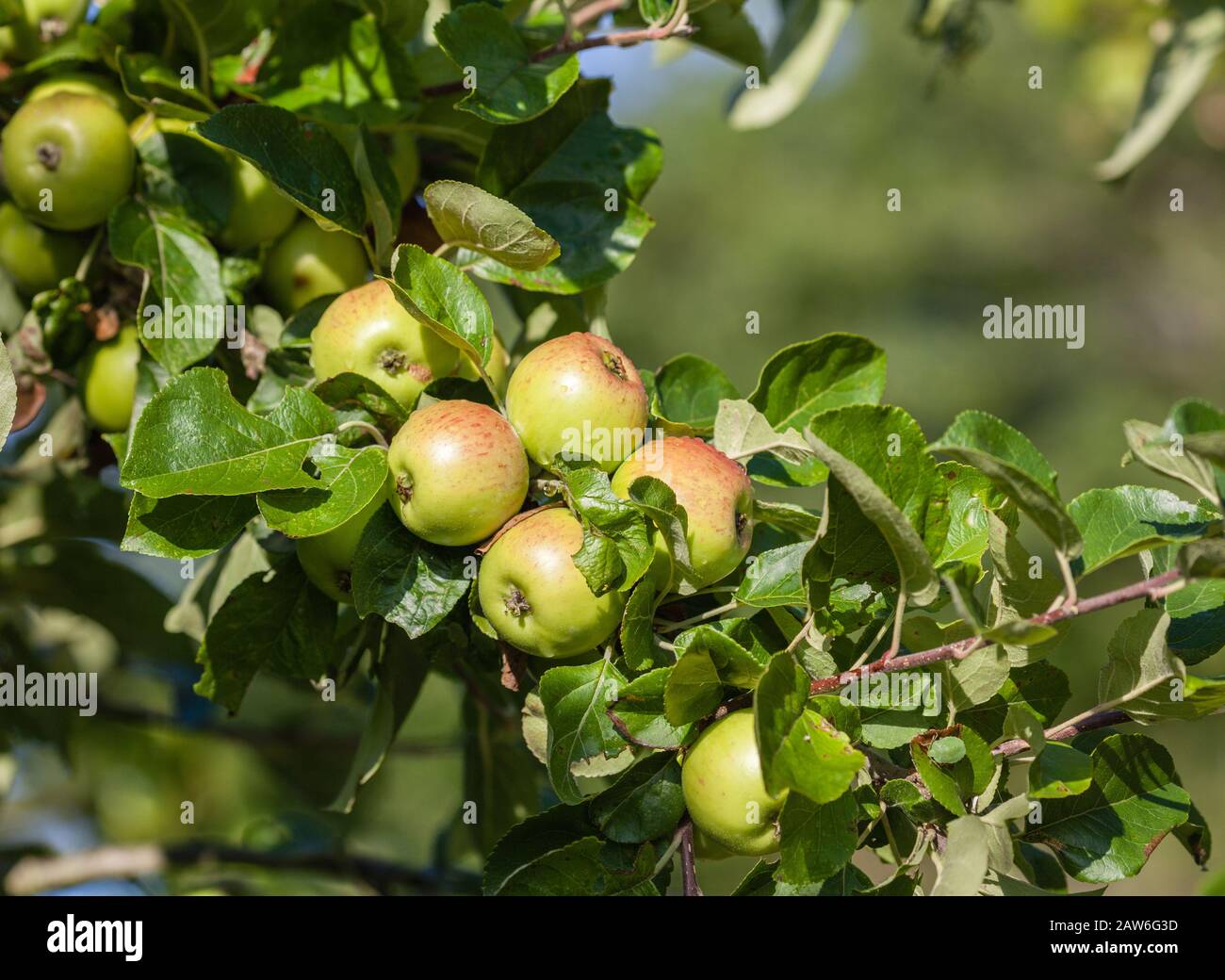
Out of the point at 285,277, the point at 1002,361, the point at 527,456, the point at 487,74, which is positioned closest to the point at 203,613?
the point at 285,277

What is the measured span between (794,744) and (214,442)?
0.41 m

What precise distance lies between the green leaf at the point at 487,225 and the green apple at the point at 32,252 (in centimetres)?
38

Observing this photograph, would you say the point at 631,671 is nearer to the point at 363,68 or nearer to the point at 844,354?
the point at 844,354

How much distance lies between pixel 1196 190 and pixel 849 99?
2.96 meters

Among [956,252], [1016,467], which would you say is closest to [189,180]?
[1016,467]

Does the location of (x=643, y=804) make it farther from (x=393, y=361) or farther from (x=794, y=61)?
(x=794, y=61)

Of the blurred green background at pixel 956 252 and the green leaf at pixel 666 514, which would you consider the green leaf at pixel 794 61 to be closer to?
the green leaf at pixel 666 514

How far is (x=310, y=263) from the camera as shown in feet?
3.14

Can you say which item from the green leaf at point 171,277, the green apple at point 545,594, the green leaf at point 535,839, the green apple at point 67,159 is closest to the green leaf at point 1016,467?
the green apple at point 545,594

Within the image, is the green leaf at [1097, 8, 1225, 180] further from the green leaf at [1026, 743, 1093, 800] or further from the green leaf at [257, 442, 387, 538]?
the green leaf at [257, 442, 387, 538]

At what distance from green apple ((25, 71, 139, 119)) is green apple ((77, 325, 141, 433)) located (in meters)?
0.19

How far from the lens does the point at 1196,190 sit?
25.7 ft

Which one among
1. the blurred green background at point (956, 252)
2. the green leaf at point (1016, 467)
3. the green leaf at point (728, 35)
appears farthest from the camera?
the blurred green background at point (956, 252)

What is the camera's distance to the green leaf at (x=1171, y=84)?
1390 millimetres
